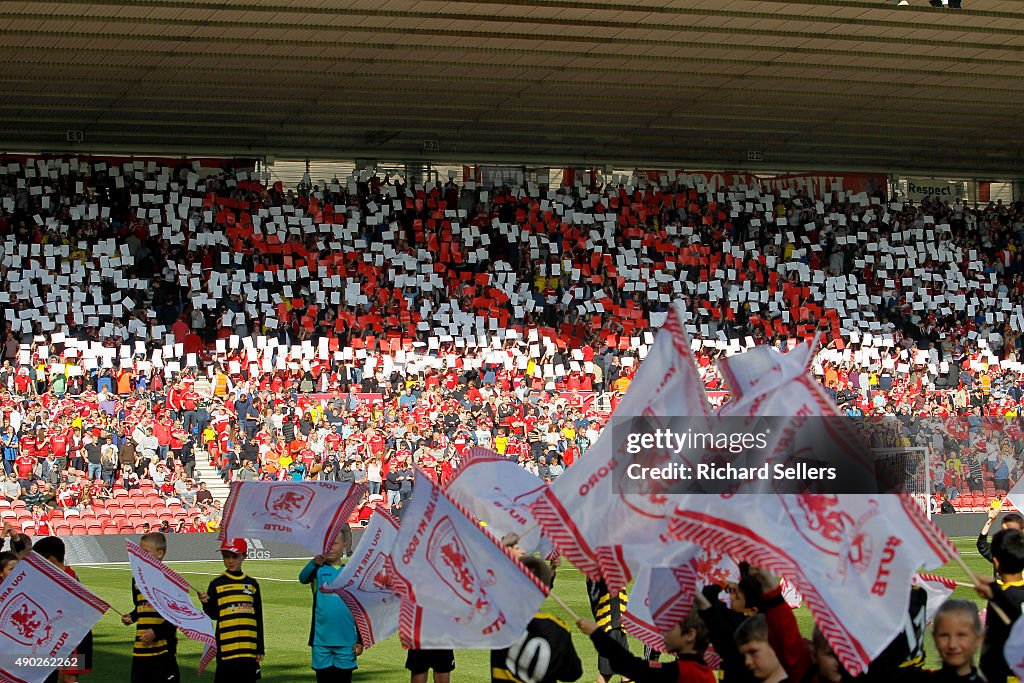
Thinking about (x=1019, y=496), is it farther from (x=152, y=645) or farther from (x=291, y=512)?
(x=152, y=645)

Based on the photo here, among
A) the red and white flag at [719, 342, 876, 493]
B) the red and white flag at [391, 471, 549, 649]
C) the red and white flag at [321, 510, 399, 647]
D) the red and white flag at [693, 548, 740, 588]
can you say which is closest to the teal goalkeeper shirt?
the red and white flag at [321, 510, 399, 647]

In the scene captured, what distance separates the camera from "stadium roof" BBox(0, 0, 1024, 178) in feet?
88.9

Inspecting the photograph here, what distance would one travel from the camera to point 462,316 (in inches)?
1342

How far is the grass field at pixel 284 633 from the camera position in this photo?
44.8 ft

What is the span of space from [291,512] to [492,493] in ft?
4.52

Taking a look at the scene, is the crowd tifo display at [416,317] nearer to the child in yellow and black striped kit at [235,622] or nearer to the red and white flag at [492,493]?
the child in yellow and black striped kit at [235,622]

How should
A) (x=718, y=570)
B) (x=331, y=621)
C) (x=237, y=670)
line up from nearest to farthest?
(x=718, y=570) → (x=237, y=670) → (x=331, y=621)

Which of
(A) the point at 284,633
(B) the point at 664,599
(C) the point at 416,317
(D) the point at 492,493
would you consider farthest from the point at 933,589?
(C) the point at 416,317

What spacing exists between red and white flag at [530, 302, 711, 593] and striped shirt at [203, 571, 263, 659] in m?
3.65

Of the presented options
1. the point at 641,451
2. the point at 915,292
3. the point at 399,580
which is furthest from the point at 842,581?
the point at 915,292

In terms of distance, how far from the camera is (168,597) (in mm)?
10453

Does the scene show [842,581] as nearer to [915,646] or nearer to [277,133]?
[915,646]

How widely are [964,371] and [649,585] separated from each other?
29.8 meters

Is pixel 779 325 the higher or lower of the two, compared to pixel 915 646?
higher
